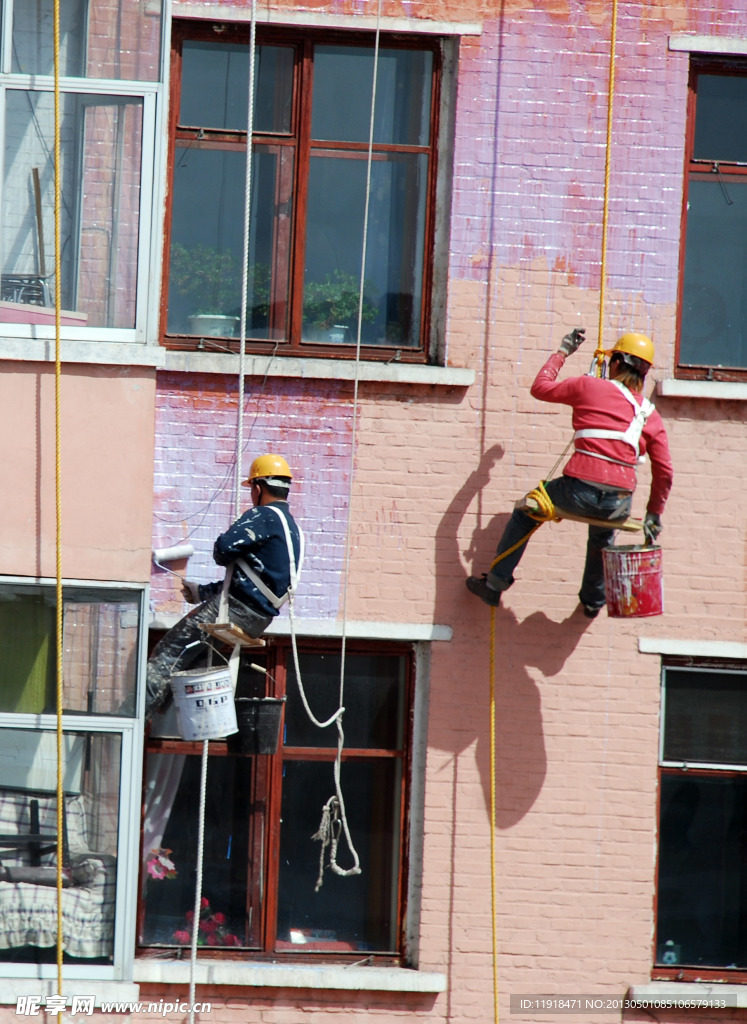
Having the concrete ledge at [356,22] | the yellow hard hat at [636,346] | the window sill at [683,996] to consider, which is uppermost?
the concrete ledge at [356,22]

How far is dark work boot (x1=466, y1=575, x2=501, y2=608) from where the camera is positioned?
25.4 ft

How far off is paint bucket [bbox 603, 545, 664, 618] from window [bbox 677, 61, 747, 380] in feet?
5.25

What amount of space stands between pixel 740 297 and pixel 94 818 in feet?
16.8

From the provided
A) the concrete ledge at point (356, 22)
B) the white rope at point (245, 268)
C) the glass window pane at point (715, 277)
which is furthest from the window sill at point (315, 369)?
the concrete ledge at point (356, 22)

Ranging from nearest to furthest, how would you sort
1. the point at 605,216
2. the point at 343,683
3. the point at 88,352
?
the point at 88,352, the point at 605,216, the point at 343,683

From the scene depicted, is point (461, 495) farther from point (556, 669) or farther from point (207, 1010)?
point (207, 1010)

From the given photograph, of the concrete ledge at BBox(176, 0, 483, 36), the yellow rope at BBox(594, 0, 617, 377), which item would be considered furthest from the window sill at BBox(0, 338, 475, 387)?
the concrete ledge at BBox(176, 0, 483, 36)

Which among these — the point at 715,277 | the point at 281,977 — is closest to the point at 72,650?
the point at 281,977

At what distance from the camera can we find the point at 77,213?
7.47 metres

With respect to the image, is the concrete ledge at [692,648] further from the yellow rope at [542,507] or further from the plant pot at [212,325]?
the plant pot at [212,325]

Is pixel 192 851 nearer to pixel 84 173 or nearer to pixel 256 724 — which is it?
pixel 256 724

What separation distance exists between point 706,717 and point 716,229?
3.10 metres

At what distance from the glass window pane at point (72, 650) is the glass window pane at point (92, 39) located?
2.96 meters

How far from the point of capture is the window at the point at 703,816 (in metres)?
8.11
